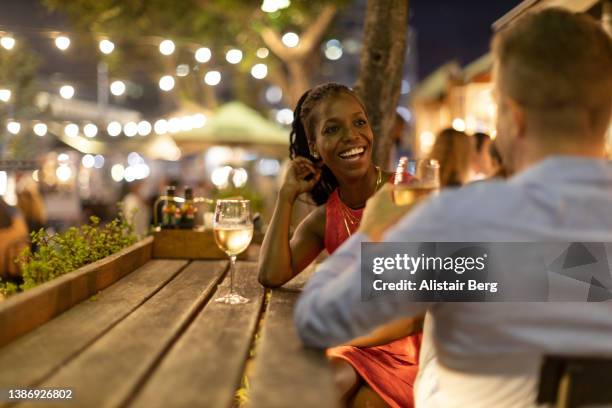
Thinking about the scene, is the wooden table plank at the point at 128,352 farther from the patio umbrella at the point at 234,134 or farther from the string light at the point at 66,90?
the string light at the point at 66,90

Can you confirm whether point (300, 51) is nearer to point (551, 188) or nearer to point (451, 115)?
point (451, 115)

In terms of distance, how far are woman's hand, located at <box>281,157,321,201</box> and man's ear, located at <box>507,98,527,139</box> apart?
4.21 ft

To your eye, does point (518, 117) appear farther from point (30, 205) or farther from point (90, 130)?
point (90, 130)

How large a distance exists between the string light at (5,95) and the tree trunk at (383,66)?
5.90 metres

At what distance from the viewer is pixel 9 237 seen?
596cm

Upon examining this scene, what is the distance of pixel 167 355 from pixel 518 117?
0.98 meters

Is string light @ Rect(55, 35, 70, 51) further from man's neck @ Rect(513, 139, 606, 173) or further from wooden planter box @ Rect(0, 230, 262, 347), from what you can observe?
man's neck @ Rect(513, 139, 606, 173)

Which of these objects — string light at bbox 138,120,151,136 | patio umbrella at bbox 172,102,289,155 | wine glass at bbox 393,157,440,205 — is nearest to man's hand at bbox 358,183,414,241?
wine glass at bbox 393,157,440,205

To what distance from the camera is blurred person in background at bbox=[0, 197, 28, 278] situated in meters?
5.76

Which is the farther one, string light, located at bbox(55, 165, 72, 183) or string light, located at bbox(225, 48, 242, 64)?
string light, located at bbox(55, 165, 72, 183)

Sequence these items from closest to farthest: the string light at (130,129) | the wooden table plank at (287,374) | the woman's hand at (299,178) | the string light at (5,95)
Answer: the wooden table plank at (287,374) < the woman's hand at (299,178) < the string light at (5,95) < the string light at (130,129)

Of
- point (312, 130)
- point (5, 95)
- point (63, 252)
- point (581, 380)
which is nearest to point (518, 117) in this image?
point (581, 380)

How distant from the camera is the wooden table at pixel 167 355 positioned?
129 cm

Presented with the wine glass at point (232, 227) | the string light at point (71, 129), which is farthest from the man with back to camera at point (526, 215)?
the string light at point (71, 129)
